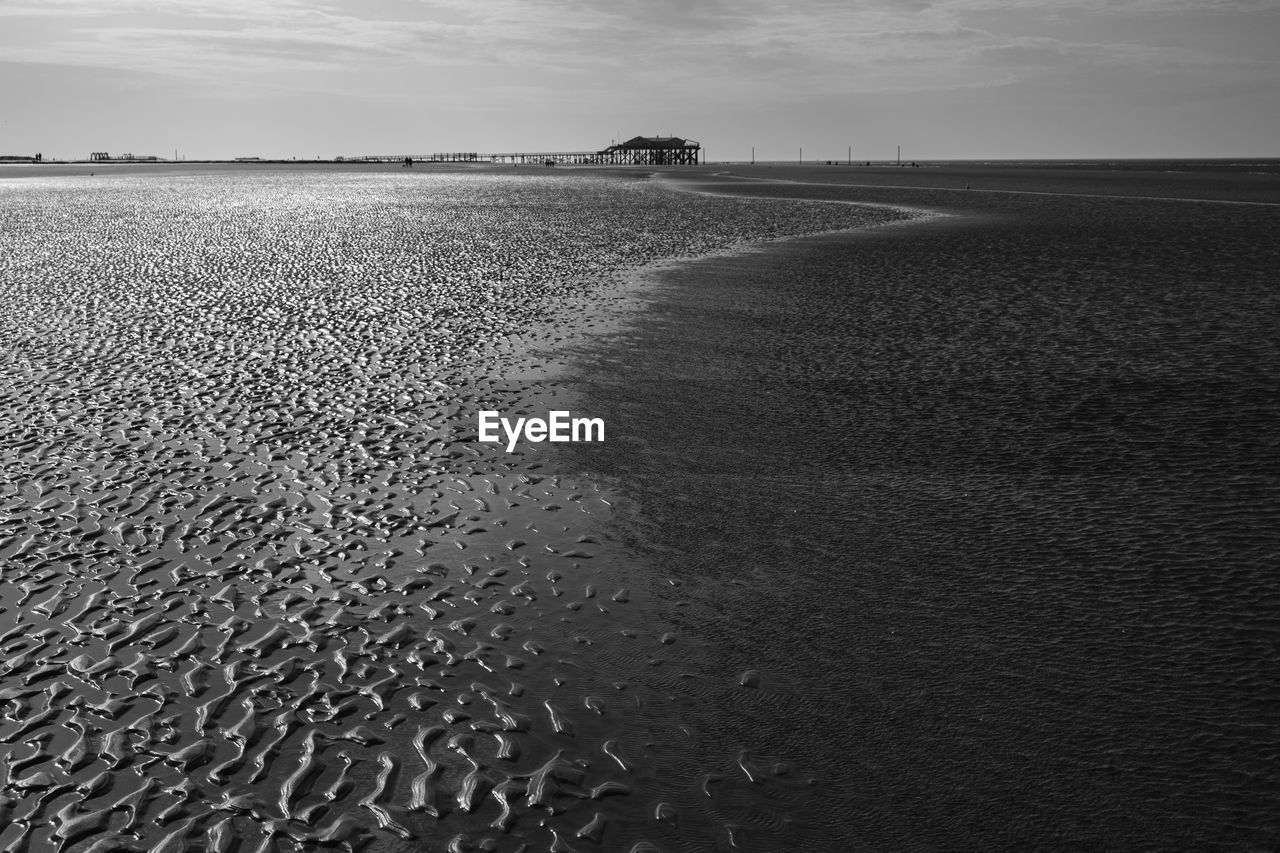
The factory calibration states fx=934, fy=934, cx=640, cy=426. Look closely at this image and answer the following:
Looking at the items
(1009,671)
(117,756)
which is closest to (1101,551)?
(1009,671)

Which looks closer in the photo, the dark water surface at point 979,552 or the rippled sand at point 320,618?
the rippled sand at point 320,618

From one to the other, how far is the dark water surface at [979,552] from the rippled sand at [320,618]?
2.43ft

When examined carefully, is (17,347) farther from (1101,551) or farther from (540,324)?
(1101,551)

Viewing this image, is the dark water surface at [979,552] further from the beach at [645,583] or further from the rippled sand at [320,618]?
the rippled sand at [320,618]

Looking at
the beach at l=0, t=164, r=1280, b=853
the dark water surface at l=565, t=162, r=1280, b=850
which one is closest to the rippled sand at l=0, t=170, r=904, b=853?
the beach at l=0, t=164, r=1280, b=853

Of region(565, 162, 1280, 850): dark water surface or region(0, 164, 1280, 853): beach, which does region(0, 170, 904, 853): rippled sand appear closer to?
region(0, 164, 1280, 853): beach

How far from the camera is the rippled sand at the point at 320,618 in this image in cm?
617

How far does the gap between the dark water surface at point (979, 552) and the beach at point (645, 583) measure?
1.8 inches

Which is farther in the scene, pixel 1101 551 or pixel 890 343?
pixel 890 343

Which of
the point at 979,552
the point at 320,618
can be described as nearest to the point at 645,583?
the point at 320,618

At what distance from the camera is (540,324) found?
2219 centimetres

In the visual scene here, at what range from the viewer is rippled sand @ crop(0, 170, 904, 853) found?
6.17 metres

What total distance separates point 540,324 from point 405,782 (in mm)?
16531

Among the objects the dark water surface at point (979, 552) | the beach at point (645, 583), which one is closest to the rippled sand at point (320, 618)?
the beach at point (645, 583)
